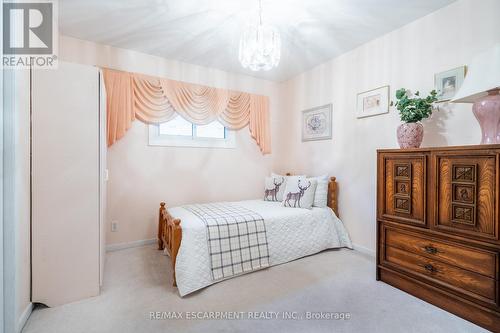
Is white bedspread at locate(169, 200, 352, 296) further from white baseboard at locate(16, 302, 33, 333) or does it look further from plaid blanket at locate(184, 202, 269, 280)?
white baseboard at locate(16, 302, 33, 333)

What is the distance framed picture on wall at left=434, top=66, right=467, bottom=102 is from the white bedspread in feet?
5.55

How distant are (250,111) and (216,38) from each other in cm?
135

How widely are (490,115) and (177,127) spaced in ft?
10.7

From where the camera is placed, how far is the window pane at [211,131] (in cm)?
361

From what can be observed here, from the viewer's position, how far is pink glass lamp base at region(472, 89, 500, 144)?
1636 millimetres

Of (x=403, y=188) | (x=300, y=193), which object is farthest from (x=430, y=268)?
(x=300, y=193)

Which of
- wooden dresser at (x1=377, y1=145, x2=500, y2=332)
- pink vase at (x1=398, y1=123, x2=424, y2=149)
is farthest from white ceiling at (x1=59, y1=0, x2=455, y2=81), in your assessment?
wooden dresser at (x1=377, y1=145, x2=500, y2=332)

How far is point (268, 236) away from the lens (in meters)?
2.54

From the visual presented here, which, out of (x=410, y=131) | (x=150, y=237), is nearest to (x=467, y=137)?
(x=410, y=131)

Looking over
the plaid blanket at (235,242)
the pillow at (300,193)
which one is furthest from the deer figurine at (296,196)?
the plaid blanket at (235,242)

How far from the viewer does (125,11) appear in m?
2.27

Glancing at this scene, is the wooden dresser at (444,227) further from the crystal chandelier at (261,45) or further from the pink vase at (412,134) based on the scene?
the crystal chandelier at (261,45)

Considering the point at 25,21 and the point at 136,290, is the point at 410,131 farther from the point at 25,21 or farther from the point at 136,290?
the point at 25,21

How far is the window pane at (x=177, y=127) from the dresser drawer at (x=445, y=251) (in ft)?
9.01
